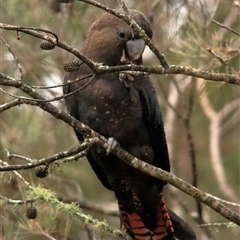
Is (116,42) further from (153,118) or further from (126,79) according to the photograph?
(153,118)

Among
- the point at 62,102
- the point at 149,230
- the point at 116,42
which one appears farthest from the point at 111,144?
the point at 62,102

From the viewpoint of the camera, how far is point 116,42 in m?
3.21

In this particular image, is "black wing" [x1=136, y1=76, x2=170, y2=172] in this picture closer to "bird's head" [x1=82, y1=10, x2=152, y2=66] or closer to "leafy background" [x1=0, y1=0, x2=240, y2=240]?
"bird's head" [x1=82, y1=10, x2=152, y2=66]

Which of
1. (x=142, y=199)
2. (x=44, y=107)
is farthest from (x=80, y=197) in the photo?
(x=44, y=107)

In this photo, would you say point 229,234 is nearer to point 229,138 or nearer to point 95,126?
point 229,138

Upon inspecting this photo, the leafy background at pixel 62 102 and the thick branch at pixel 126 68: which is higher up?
the leafy background at pixel 62 102

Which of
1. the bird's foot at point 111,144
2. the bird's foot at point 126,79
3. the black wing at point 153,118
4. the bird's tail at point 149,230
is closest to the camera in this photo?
the bird's foot at point 111,144

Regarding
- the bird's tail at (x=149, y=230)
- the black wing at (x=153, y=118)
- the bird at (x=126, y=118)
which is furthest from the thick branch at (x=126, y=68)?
the bird's tail at (x=149, y=230)

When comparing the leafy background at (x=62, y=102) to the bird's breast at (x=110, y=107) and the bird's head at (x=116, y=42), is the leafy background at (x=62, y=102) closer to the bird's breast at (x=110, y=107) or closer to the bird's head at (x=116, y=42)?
the bird's breast at (x=110, y=107)

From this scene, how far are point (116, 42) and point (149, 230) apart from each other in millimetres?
997

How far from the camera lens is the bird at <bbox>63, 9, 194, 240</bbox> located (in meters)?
3.14

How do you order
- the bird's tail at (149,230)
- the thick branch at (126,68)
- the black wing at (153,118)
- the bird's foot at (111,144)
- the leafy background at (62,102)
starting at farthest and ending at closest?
1. the bird's tail at (149,230)
2. the leafy background at (62,102)
3. the black wing at (153,118)
4. the bird's foot at (111,144)
5. the thick branch at (126,68)

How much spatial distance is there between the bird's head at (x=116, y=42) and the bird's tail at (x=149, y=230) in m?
0.79

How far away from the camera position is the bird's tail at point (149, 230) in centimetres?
358
